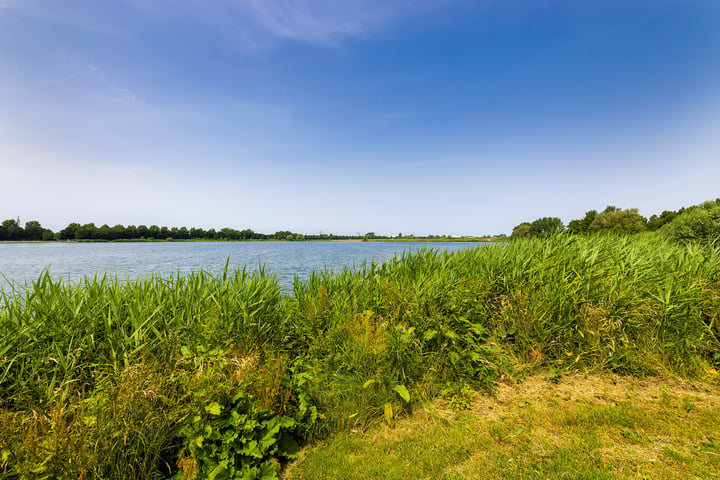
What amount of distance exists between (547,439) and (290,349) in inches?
133

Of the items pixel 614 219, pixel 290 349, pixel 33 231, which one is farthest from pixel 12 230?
pixel 614 219

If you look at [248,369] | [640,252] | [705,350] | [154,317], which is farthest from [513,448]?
[640,252]

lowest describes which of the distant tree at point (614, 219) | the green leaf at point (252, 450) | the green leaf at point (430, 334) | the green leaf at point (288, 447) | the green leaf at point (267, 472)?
the green leaf at point (288, 447)

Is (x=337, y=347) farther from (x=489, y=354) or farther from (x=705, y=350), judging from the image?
(x=705, y=350)

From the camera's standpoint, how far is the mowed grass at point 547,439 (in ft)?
8.19

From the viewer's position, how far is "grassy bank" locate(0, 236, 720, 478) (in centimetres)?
241

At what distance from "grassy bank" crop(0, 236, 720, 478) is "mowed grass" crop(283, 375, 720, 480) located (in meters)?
0.25

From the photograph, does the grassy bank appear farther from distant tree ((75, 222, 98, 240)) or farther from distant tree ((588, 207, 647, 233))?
distant tree ((75, 222, 98, 240))

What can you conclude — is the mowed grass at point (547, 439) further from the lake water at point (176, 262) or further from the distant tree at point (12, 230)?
the distant tree at point (12, 230)

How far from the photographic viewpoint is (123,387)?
2.40 m

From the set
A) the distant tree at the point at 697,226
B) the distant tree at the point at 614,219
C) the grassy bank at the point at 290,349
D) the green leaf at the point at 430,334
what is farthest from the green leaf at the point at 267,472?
the distant tree at the point at 614,219

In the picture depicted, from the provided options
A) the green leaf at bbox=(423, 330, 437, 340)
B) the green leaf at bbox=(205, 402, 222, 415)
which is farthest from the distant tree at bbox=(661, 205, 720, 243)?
the green leaf at bbox=(205, 402, 222, 415)

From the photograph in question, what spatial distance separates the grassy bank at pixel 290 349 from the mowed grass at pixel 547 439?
0.82ft

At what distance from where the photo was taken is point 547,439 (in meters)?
2.87
